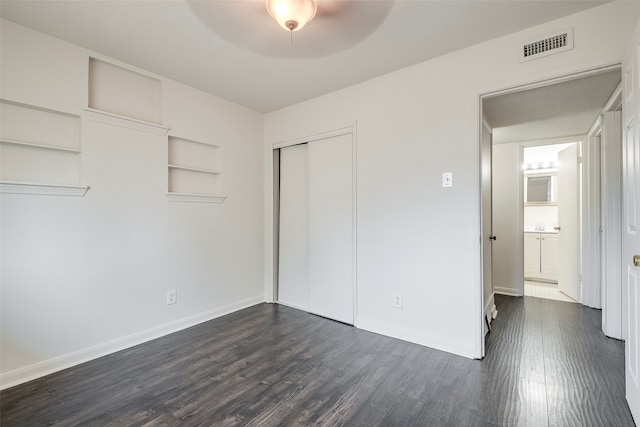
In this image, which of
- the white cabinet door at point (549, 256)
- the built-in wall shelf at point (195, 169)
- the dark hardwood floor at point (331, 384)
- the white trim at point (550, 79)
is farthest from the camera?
the white cabinet door at point (549, 256)

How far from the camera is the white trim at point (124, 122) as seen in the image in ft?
7.66

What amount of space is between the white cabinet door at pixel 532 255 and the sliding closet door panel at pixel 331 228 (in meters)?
3.97

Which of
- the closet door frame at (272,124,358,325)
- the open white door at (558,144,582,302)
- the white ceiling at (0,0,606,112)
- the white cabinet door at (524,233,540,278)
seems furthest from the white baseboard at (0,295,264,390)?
the white cabinet door at (524,233,540,278)

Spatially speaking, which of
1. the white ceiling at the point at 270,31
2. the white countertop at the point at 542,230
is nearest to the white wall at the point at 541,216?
the white countertop at the point at 542,230

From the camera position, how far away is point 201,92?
3.12m

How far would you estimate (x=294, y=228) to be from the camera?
369 cm

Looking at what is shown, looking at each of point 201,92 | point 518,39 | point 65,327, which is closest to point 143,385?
point 65,327

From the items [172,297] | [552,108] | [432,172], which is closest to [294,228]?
[172,297]

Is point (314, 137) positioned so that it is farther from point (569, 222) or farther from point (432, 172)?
point (569, 222)

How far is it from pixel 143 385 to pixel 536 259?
588 centimetres

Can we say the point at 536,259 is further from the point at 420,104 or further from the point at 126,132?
the point at 126,132

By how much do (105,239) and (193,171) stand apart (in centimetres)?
110

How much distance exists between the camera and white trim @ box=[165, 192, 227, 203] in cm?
285

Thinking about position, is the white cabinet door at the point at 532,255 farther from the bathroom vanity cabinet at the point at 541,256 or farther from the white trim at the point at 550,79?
the white trim at the point at 550,79
